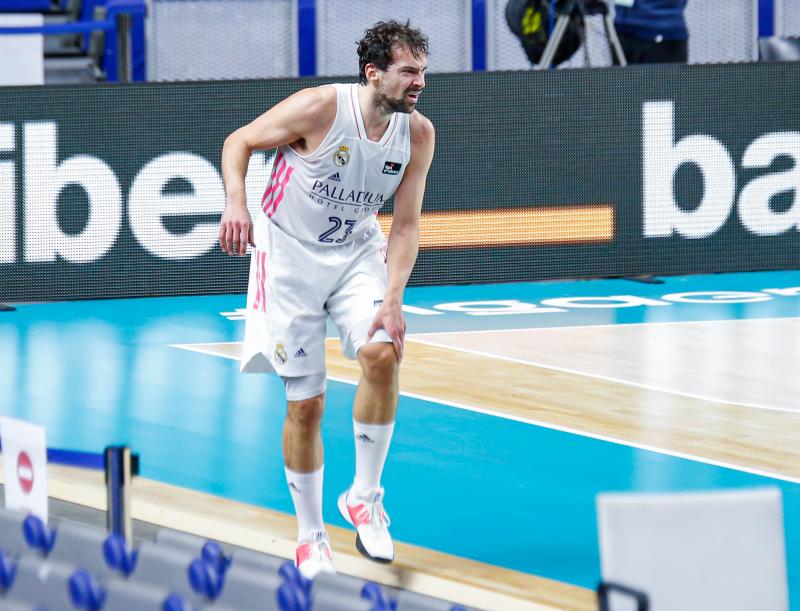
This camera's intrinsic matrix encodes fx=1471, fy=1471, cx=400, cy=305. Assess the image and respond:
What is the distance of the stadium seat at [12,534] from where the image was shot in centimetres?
371

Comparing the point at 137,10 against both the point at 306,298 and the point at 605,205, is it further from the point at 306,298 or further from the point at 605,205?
the point at 306,298

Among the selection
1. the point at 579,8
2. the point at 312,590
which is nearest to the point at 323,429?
the point at 312,590

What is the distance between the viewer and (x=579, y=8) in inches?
466

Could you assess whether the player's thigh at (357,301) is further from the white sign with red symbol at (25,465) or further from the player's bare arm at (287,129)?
the white sign with red symbol at (25,465)

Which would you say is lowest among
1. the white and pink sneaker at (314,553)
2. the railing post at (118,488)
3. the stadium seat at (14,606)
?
the white and pink sneaker at (314,553)

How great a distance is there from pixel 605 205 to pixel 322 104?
6570 millimetres

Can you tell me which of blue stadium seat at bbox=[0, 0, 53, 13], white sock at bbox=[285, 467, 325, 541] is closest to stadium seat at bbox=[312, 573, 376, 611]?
white sock at bbox=[285, 467, 325, 541]

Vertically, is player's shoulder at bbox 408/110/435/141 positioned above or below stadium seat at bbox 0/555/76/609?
above

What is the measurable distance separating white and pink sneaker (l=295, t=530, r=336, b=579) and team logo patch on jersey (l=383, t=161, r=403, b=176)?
1.12 metres

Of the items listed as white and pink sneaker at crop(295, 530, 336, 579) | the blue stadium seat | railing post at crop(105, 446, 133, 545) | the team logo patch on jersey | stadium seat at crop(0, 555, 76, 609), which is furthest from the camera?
the blue stadium seat

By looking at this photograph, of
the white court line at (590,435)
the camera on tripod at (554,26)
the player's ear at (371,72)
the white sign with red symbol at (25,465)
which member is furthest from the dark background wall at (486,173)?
the white sign with red symbol at (25,465)

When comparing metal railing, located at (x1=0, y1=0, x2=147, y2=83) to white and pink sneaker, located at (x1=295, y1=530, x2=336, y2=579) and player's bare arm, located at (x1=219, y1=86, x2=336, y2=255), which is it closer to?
player's bare arm, located at (x1=219, y1=86, x2=336, y2=255)

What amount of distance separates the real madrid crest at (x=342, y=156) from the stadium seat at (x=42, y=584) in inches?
61.8

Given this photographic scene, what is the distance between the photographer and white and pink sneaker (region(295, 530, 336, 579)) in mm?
4320
